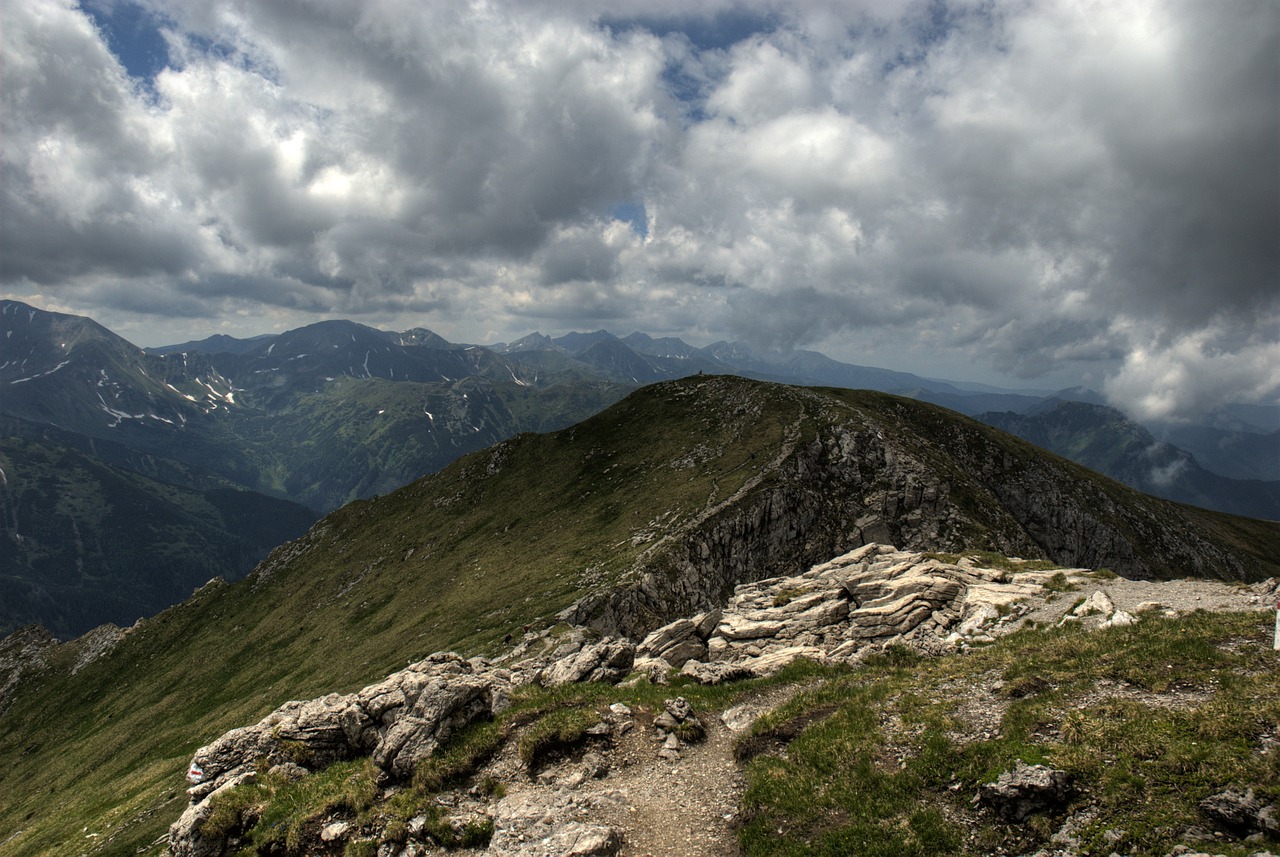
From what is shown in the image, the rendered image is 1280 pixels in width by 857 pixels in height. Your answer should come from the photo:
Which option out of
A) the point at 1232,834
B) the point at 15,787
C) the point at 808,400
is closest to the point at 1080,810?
the point at 1232,834

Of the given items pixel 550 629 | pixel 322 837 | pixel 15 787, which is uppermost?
pixel 322 837

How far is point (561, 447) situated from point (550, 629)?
73771 mm

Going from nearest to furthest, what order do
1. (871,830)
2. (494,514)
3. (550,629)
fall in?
(871,830) < (550,629) < (494,514)

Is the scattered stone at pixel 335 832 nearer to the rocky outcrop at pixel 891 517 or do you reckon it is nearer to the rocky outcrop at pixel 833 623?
the rocky outcrop at pixel 833 623

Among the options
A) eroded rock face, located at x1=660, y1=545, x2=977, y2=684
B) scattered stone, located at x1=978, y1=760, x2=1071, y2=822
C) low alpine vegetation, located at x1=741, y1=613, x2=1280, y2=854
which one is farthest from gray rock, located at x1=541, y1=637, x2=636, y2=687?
scattered stone, located at x1=978, y1=760, x2=1071, y2=822

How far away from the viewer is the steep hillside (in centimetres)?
6438

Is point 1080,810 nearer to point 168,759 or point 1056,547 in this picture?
point 168,759

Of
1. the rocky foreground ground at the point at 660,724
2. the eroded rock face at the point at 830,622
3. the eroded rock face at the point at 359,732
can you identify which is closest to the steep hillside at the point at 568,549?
the eroded rock face at the point at 359,732

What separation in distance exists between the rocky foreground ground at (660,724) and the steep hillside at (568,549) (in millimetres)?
22064

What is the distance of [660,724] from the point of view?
64.4 feet

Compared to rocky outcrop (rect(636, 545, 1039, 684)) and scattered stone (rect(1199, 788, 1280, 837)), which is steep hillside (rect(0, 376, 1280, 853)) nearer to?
rocky outcrop (rect(636, 545, 1039, 684))

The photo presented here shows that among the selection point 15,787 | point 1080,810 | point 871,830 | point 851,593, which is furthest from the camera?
point 15,787

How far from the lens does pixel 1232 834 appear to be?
10.2 metres

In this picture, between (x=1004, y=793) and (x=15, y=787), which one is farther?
(x=15, y=787)
